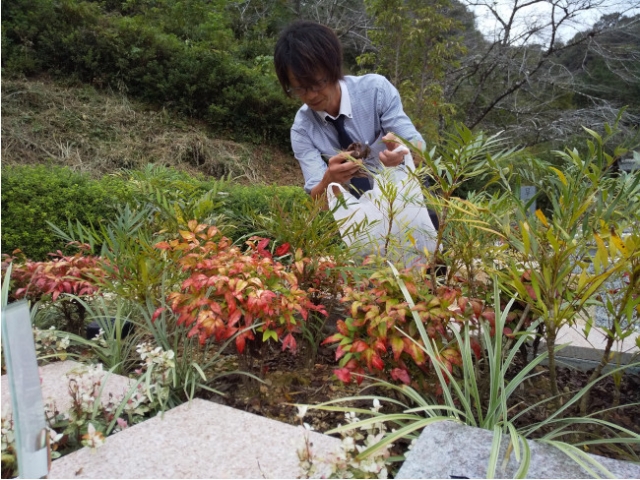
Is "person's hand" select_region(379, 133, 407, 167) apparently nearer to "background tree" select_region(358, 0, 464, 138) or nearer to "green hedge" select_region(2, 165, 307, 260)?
"green hedge" select_region(2, 165, 307, 260)

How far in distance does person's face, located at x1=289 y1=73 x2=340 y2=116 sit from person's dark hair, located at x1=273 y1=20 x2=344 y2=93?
21mm

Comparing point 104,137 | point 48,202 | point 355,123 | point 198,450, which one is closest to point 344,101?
point 355,123

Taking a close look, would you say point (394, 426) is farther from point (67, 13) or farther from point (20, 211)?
point (67, 13)

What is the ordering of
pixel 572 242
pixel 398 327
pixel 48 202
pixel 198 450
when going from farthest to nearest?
pixel 48 202 → pixel 398 327 → pixel 198 450 → pixel 572 242

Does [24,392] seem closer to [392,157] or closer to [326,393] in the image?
[326,393]

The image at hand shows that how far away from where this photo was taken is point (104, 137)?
7535mm

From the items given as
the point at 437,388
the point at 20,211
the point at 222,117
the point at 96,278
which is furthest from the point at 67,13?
the point at 437,388

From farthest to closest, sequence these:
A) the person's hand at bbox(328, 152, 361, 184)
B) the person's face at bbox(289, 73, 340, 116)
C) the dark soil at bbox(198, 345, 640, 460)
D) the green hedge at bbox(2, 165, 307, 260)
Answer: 1. the green hedge at bbox(2, 165, 307, 260)
2. the person's face at bbox(289, 73, 340, 116)
3. the person's hand at bbox(328, 152, 361, 184)
4. the dark soil at bbox(198, 345, 640, 460)

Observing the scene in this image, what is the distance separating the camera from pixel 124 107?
793 centimetres

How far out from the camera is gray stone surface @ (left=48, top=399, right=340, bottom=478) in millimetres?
1199

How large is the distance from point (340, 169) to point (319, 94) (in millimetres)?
575

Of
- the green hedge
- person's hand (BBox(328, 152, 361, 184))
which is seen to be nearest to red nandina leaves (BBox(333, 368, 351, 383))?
person's hand (BBox(328, 152, 361, 184))

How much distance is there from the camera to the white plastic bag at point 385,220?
1.85 metres

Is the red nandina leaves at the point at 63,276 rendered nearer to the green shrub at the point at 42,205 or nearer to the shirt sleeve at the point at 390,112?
the green shrub at the point at 42,205
